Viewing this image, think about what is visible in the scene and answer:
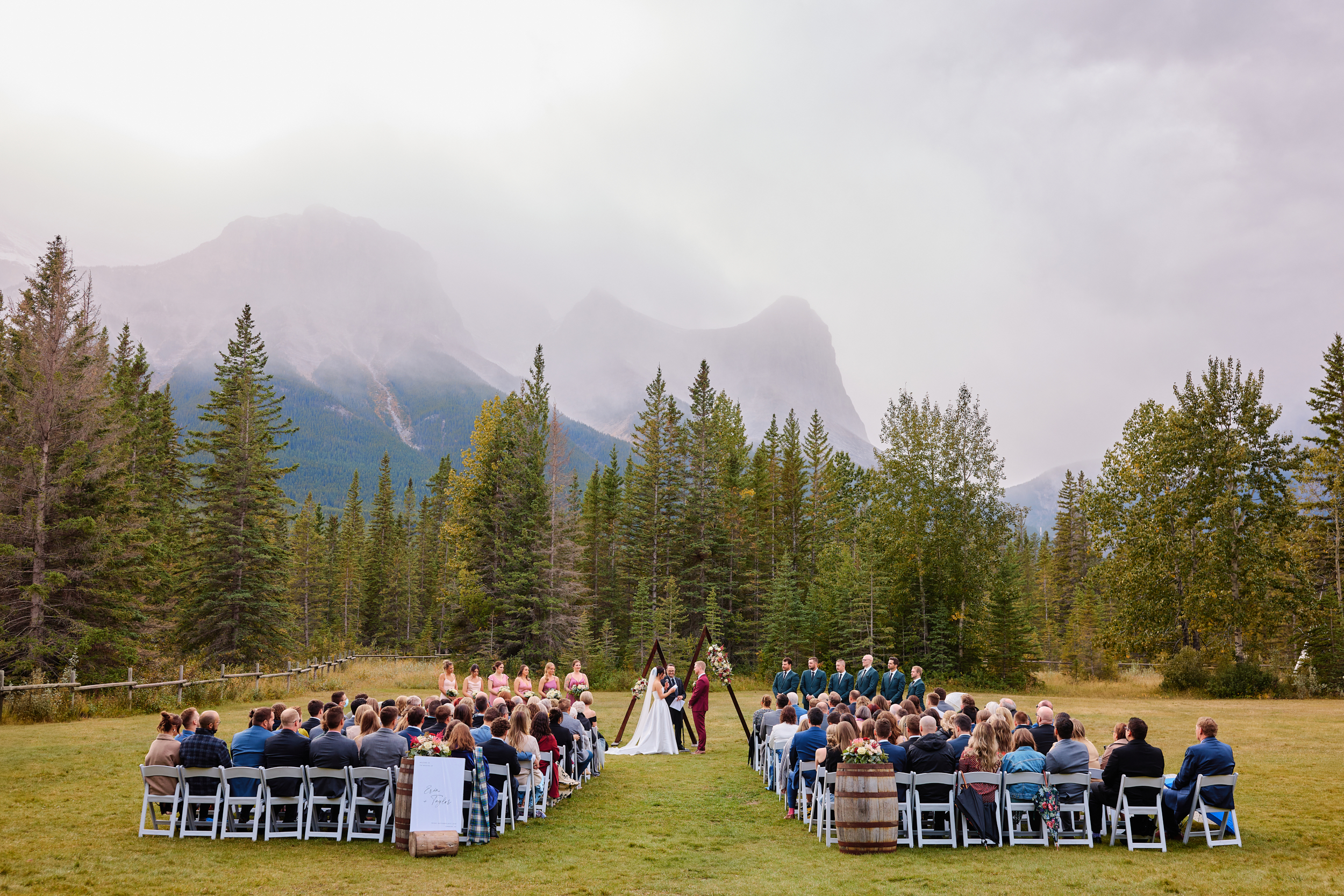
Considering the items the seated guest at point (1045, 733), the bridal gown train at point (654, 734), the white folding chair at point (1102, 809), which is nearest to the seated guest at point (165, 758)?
the bridal gown train at point (654, 734)

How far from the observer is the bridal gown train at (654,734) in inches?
709

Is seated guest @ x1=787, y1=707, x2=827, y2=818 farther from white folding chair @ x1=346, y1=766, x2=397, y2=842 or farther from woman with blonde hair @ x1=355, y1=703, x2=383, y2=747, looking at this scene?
woman with blonde hair @ x1=355, y1=703, x2=383, y2=747

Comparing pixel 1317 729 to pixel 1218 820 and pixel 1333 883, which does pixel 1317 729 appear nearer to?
Result: pixel 1218 820

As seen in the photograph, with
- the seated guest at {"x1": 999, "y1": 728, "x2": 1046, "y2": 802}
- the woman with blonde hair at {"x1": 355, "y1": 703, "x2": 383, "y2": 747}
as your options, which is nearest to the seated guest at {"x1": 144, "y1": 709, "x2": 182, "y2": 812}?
the woman with blonde hair at {"x1": 355, "y1": 703, "x2": 383, "y2": 747}

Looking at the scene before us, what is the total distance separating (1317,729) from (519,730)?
64.8 feet

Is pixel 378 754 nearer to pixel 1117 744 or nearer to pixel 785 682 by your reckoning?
pixel 1117 744

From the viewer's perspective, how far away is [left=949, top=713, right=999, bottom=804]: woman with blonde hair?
966 cm

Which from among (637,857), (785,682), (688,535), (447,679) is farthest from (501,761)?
(688,535)

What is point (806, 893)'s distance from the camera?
24.8ft

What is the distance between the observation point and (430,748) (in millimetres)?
8984

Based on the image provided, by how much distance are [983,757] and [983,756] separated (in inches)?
0.5

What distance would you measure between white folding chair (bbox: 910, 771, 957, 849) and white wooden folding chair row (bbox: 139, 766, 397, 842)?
5.87m

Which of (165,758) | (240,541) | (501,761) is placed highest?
(240,541)

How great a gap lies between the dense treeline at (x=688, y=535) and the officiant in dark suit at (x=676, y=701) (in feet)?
55.6
